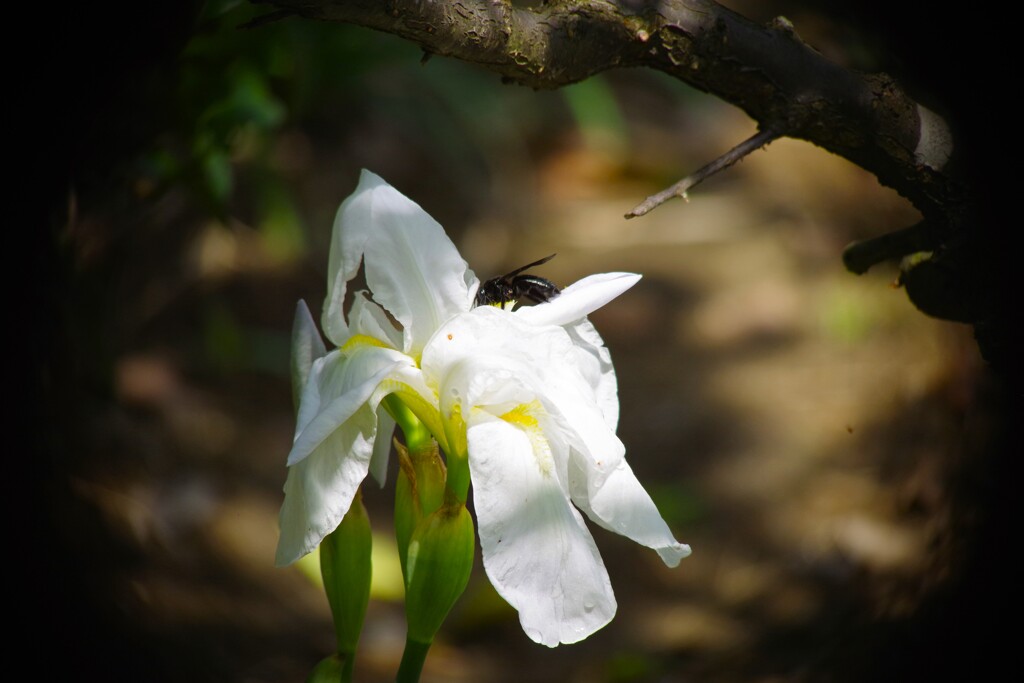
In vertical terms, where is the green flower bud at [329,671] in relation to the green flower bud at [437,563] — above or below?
below

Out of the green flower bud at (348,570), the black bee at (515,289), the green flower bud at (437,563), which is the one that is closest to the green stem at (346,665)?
the green flower bud at (348,570)

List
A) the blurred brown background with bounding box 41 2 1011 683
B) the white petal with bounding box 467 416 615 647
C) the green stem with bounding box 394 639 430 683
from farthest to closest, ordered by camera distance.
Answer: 1. the blurred brown background with bounding box 41 2 1011 683
2. the green stem with bounding box 394 639 430 683
3. the white petal with bounding box 467 416 615 647

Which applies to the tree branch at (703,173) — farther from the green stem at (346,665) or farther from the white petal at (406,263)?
the green stem at (346,665)

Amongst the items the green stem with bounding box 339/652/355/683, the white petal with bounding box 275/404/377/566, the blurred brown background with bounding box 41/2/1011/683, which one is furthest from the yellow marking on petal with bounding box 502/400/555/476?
the blurred brown background with bounding box 41/2/1011/683

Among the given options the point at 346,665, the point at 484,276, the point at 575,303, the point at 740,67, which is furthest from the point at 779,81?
the point at 484,276

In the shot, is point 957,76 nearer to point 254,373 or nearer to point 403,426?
point 403,426

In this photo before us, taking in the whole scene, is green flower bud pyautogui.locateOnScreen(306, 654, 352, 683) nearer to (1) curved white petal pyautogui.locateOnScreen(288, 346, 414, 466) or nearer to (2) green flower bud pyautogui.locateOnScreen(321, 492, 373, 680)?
(2) green flower bud pyautogui.locateOnScreen(321, 492, 373, 680)

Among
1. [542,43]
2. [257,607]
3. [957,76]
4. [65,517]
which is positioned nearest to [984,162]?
[957,76]
